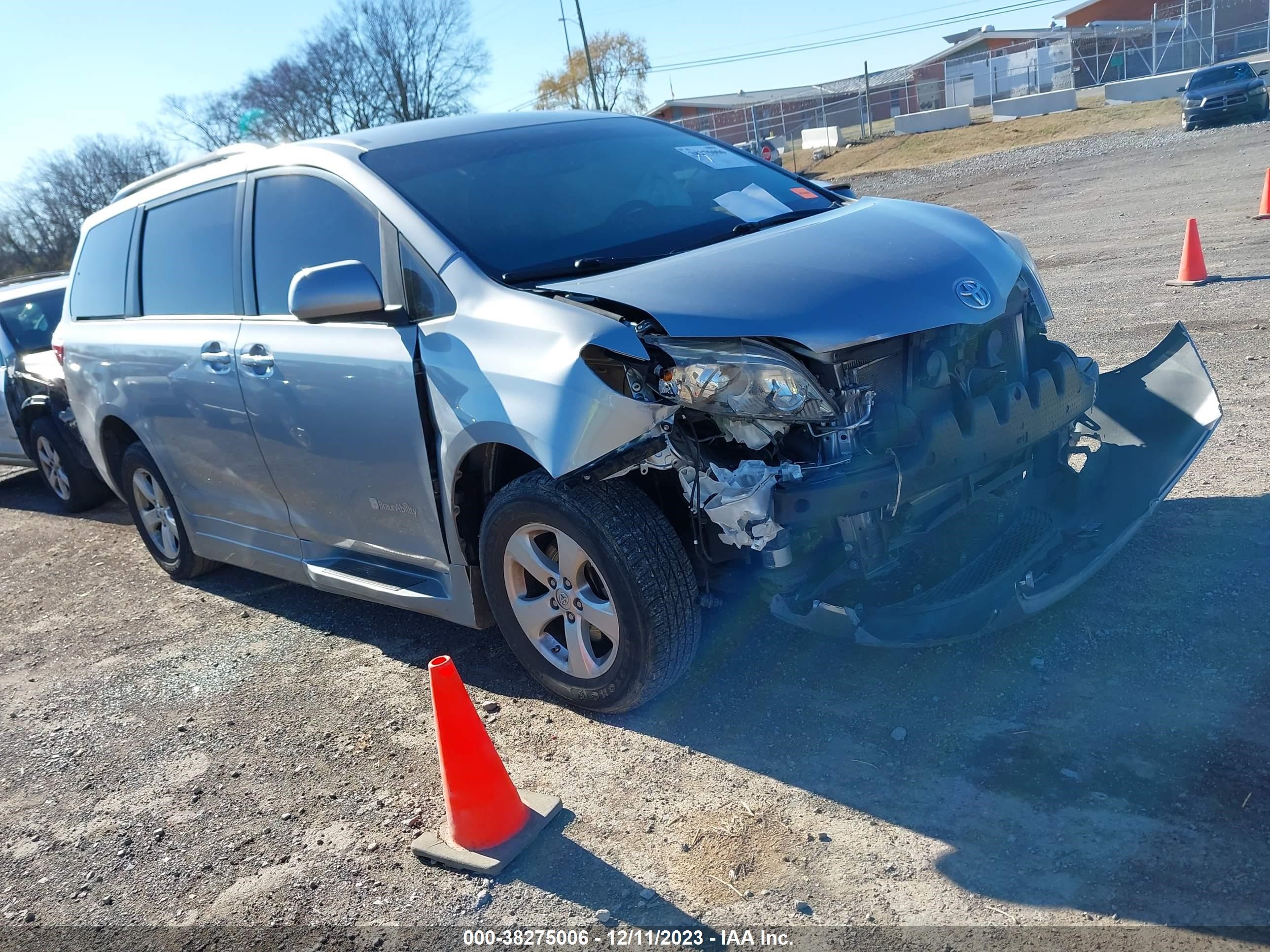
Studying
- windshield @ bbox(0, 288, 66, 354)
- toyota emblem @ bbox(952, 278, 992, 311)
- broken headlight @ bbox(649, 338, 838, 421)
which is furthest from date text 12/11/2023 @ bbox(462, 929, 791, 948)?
windshield @ bbox(0, 288, 66, 354)

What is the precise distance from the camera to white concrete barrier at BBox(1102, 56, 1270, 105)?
35062 mm

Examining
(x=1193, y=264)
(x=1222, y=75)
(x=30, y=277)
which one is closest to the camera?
(x=1193, y=264)

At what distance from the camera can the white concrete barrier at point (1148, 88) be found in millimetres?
35062

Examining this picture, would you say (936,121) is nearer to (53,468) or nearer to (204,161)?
(53,468)

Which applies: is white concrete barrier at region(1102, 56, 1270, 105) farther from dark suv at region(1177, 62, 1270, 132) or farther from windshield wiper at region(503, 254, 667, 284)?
windshield wiper at region(503, 254, 667, 284)

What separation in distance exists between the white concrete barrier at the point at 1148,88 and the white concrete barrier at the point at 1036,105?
→ 51.9 inches

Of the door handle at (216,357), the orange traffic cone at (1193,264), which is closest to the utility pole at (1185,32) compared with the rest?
the orange traffic cone at (1193,264)

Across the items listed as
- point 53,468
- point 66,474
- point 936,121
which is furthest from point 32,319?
point 936,121

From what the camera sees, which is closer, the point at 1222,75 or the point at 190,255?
the point at 190,255

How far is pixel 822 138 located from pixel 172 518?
41.1 metres

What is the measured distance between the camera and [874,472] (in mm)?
3180

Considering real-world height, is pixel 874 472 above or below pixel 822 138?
above

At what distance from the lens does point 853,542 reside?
3.33 meters

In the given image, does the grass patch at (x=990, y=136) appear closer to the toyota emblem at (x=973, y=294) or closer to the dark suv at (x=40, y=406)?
the dark suv at (x=40, y=406)
